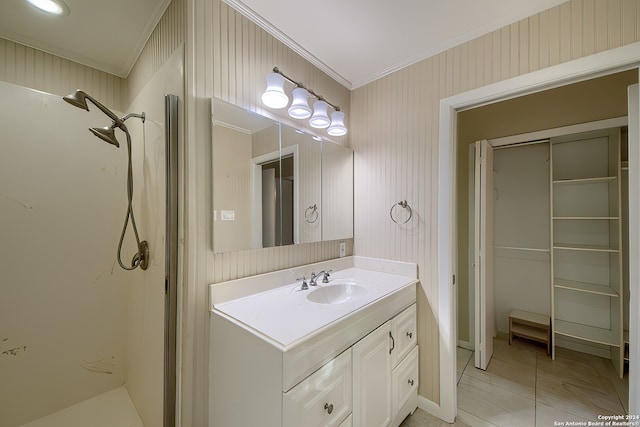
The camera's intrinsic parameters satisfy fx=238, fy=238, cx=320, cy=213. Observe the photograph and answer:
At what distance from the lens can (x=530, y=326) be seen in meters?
2.46

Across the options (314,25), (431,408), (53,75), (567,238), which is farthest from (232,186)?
(567,238)

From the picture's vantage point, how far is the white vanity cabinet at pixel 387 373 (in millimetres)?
1145

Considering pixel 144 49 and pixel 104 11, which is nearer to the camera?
pixel 104 11

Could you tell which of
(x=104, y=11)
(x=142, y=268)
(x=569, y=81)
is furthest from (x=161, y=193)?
(x=569, y=81)

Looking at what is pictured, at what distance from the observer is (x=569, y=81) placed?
4.08 ft

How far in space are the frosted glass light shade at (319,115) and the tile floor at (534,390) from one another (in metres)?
2.11

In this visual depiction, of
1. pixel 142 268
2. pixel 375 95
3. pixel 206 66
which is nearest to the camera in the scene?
pixel 206 66

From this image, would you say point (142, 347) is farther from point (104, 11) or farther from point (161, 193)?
point (104, 11)

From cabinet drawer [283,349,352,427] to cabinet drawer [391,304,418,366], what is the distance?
0.45 metres

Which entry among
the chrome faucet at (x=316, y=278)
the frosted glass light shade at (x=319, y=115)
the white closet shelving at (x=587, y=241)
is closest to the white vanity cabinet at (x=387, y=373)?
the chrome faucet at (x=316, y=278)

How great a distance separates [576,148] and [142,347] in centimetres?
403

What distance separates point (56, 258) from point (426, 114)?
2.71m

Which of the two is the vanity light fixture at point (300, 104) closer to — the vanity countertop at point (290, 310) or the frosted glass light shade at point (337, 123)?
the frosted glass light shade at point (337, 123)

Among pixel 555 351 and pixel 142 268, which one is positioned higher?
pixel 142 268
